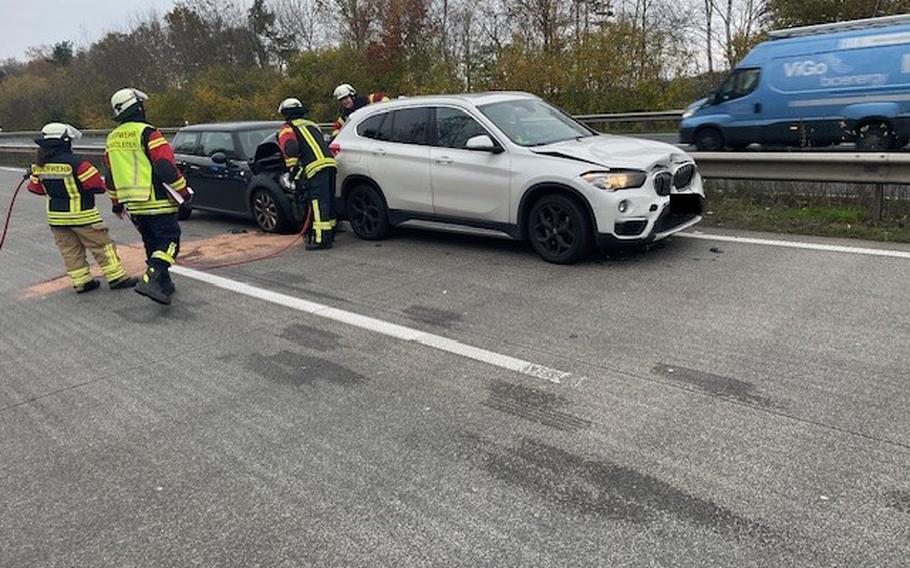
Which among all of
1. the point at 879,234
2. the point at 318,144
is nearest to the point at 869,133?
the point at 879,234

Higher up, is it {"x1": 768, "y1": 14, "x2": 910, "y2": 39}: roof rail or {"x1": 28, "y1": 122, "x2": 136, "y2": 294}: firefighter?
{"x1": 768, "y1": 14, "x2": 910, "y2": 39}: roof rail

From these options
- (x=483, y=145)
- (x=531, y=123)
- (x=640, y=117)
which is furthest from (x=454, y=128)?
(x=640, y=117)

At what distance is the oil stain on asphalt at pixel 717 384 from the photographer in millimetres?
3631

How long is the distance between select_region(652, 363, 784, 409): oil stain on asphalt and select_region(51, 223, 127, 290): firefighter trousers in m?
5.56

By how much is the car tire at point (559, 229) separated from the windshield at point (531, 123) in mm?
742

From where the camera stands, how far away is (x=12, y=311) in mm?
6266

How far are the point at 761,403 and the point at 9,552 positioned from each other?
3.67 m

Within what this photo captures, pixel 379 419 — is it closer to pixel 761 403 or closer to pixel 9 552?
pixel 9 552

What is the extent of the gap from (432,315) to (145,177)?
3.01m

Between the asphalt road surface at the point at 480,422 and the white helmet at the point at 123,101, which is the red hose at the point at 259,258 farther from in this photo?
the white helmet at the point at 123,101

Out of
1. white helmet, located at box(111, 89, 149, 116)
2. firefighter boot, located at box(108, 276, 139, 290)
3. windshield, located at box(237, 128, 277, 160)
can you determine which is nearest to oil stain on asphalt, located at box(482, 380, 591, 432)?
white helmet, located at box(111, 89, 149, 116)

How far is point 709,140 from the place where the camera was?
13.2m

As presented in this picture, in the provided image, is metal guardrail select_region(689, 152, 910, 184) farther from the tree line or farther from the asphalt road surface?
the tree line

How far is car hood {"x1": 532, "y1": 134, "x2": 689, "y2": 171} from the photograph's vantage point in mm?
6180
